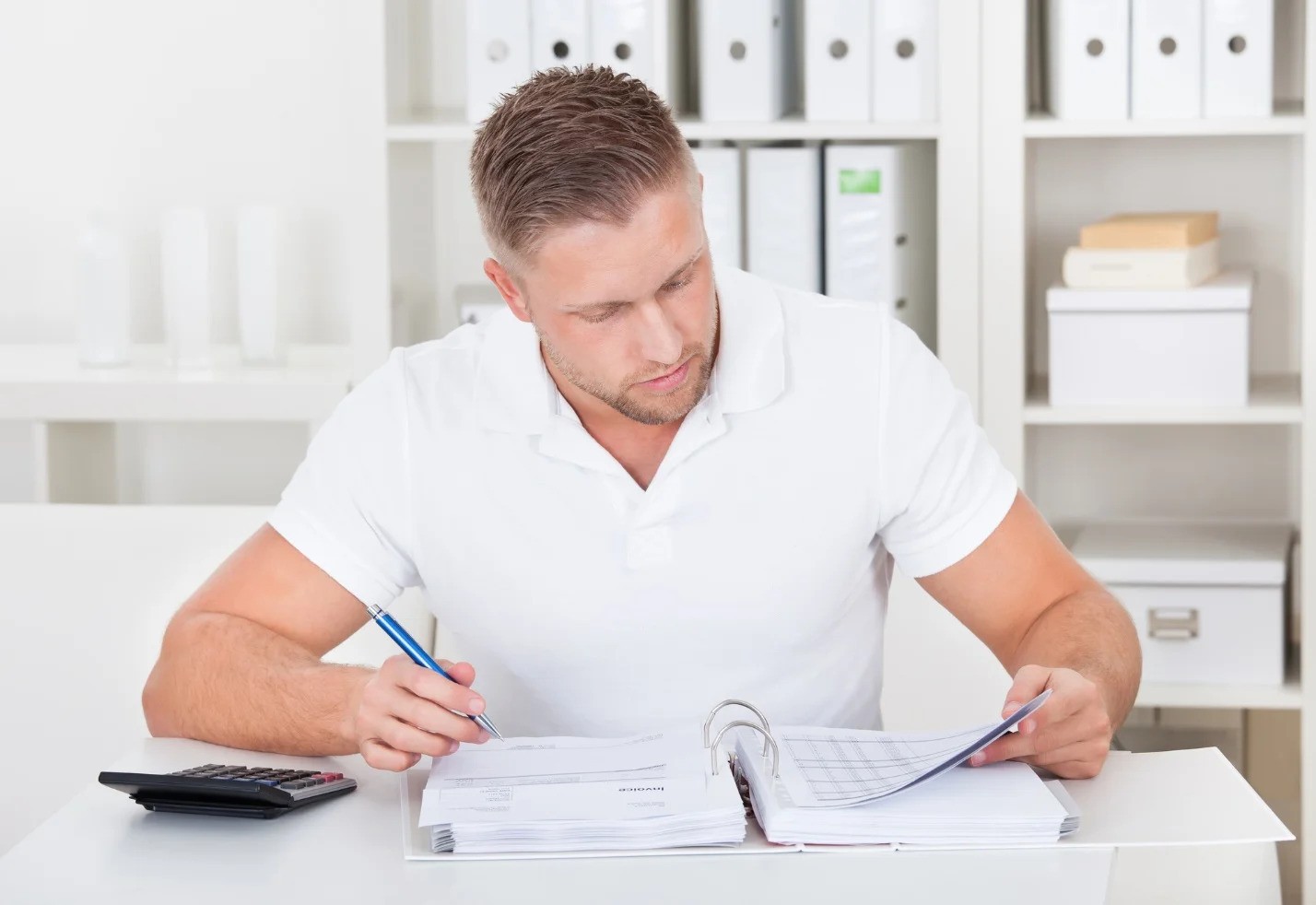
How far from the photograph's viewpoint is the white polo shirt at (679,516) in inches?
56.1

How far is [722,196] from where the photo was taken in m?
2.24

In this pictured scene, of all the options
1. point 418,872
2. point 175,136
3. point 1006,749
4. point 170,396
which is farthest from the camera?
point 175,136

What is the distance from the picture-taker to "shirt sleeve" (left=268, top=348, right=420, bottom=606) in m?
1.47

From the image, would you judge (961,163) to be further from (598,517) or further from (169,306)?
(169,306)

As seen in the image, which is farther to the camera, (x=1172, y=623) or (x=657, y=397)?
(x=1172, y=623)

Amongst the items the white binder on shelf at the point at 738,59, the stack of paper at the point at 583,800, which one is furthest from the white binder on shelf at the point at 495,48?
the stack of paper at the point at 583,800

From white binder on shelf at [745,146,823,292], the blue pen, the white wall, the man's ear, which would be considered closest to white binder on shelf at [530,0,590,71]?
white binder on shelf at [745,146,823,292]

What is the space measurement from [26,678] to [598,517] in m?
0.75

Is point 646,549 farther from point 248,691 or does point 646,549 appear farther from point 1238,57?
point 1238,57

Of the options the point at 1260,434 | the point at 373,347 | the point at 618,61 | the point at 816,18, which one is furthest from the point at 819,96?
the point at 1260,434

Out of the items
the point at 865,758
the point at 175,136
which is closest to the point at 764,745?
the point at 865,758

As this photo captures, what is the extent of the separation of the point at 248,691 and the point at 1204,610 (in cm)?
145

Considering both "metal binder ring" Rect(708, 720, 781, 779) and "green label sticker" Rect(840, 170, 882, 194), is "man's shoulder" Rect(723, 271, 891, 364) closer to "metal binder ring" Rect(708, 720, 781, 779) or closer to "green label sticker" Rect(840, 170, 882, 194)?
"metal binder ring" Rect(708, 720, 781, 779)

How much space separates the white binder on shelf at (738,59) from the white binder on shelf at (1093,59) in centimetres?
40
